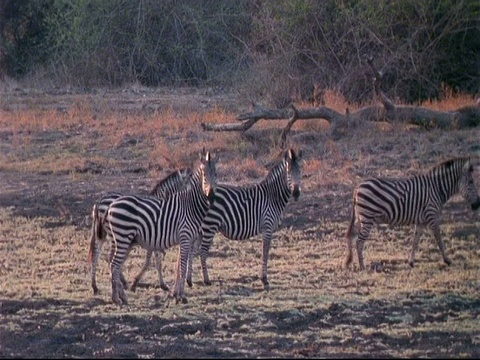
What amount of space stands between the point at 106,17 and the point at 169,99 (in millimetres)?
4740

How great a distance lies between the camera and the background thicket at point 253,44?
22.3 metres

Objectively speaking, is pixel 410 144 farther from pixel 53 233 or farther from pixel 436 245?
pixel 53 233

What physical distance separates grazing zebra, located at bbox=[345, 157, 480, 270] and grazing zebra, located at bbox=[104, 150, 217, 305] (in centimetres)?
212

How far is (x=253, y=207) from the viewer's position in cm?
1110

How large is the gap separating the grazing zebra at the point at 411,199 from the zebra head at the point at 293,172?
871mm

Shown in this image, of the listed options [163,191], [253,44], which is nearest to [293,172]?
[163,191]

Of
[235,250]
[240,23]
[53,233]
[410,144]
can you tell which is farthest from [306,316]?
[240,23]

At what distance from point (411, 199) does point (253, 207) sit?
6.61ft

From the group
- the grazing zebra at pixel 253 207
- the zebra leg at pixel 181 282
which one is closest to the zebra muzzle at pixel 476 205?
the grazing zebra at pixel 253 207

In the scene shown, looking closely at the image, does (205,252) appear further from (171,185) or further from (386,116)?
(386,116)

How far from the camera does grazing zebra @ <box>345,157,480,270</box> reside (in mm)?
11562

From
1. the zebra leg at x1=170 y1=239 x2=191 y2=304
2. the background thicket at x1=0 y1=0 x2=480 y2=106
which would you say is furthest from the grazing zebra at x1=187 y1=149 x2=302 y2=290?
the background thicket at x1=0 y1=0 x2=480 y2=106

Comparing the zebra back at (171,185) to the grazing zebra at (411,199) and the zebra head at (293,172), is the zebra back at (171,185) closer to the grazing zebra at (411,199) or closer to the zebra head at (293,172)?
the zebra head at (293,172)

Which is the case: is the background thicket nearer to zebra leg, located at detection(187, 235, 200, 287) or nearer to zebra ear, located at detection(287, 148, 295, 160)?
zebra ear, located at detection(287, 148, 295, 160)
